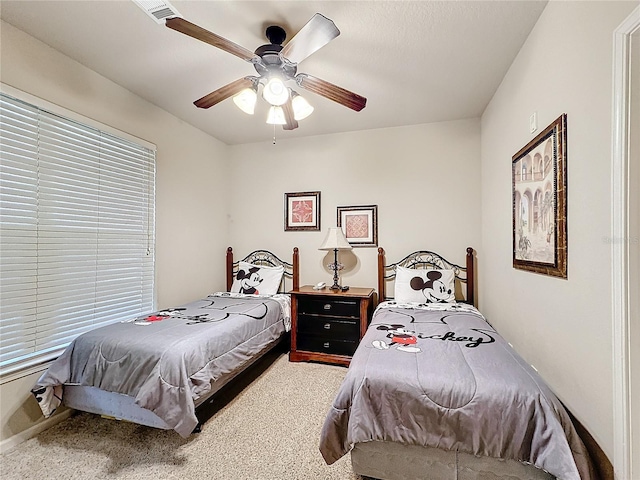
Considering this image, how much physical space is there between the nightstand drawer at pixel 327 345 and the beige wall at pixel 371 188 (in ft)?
2.51

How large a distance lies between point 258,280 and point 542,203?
9.50ft

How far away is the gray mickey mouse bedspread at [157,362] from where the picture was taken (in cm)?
175

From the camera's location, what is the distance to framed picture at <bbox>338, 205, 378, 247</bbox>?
3.55 metres

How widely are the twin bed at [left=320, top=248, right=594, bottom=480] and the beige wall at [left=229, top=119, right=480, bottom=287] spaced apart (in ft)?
5.88

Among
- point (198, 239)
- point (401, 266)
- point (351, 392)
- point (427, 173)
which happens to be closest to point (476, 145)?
point (427, 173)

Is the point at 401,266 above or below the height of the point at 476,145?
below

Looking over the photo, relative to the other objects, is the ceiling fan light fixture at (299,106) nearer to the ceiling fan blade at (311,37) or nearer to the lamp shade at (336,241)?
the ceiling fan blade at (311,37)

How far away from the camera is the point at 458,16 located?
177cm

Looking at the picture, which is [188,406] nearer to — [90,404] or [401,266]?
[90,404]

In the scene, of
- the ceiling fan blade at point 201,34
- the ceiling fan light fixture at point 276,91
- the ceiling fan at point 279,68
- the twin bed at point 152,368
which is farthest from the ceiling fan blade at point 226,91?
the twin bed at point 152,368

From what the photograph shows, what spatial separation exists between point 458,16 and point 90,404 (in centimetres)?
341

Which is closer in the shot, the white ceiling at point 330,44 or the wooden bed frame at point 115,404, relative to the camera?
the white ceiling at point 330,44

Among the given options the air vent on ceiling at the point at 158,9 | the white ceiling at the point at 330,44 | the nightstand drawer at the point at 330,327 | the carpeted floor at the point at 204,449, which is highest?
the white ceiling at the point at 330,44

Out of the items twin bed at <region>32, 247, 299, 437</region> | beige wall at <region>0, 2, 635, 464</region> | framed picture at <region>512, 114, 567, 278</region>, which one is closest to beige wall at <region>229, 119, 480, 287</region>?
beige wall at <region>0, 2, 635, 464</region>
